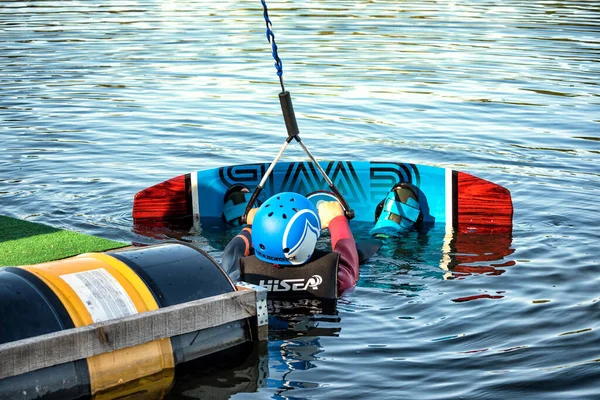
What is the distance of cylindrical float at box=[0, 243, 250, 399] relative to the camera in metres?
5.11

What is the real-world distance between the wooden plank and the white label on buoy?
0.27 feet

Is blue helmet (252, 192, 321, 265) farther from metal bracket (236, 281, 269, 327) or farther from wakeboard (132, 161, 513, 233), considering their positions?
wakeboard (132, 161, 513, 233)

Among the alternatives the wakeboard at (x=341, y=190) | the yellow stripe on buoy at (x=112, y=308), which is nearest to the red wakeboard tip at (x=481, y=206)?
the wakeboard at (x=341, y=190)

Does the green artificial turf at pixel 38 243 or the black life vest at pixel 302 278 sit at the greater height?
the black life vest at pixel 302 278

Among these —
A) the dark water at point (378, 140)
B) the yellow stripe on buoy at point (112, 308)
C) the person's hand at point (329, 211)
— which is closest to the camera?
the yellow stripe on buoy at point (112, 308)

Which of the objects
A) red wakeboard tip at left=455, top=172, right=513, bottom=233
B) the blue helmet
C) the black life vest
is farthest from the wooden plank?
red wakeboard tip at left=455, top=172, right=513, bottom=233


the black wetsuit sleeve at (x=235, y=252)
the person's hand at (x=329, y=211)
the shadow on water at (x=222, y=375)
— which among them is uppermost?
the person's hand at (x=329, y=211)

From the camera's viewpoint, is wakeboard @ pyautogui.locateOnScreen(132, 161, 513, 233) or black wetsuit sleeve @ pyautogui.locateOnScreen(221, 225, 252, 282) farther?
wakeboard @ pyautogui.locateOnScreen(132, 161, 513, 233)

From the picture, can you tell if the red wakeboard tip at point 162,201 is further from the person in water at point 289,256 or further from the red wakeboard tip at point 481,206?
the red wakeboard tip at point 481,206

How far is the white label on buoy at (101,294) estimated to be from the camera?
17.5ft

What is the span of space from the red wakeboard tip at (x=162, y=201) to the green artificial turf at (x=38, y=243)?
0.86 m

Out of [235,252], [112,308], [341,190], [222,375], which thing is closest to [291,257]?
[235,252]

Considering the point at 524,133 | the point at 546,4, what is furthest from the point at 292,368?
the point at 546,4

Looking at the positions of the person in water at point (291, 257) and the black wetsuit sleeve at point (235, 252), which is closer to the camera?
the person in water at point (291, 257)
